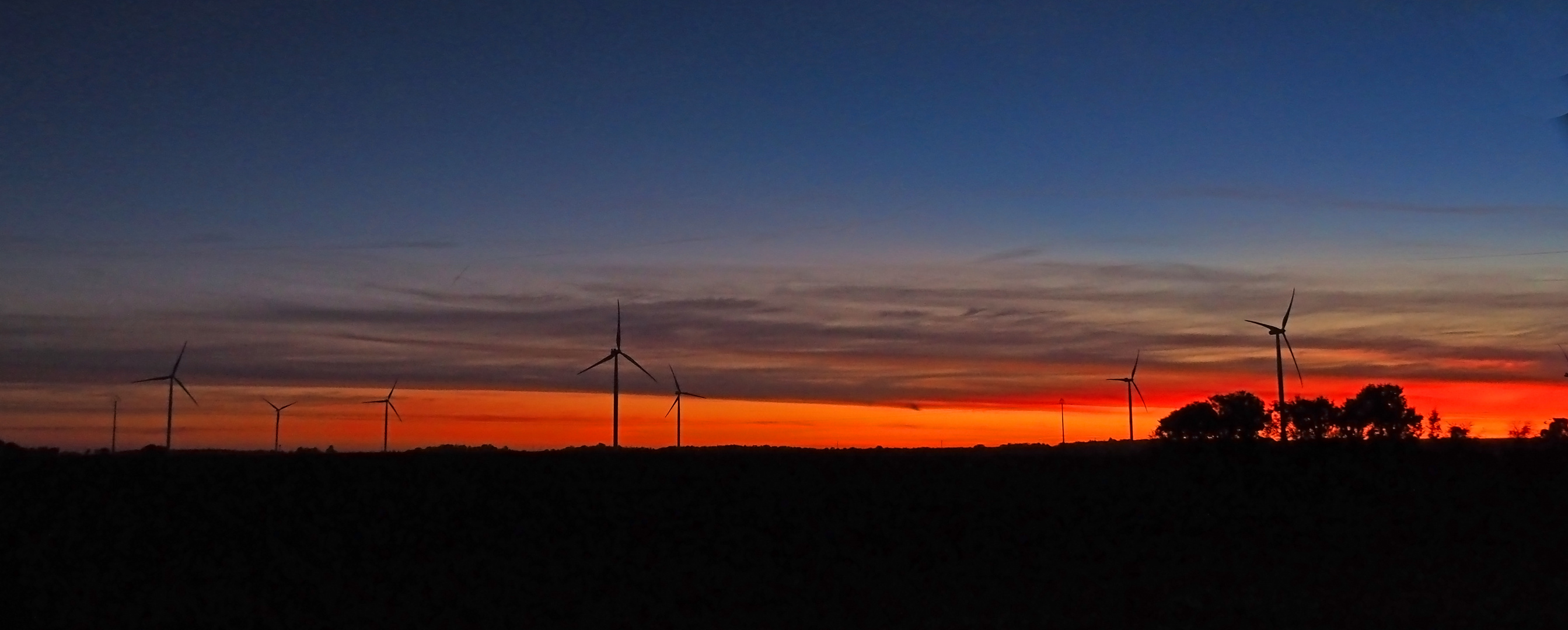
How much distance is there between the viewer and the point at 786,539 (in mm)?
40062

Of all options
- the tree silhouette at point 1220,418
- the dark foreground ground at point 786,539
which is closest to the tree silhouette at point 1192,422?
the tree silhouette at point 1220,418

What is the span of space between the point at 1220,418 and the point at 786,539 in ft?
329

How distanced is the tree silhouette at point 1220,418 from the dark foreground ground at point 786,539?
240ft

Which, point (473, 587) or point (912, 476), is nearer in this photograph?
point (473, 587)

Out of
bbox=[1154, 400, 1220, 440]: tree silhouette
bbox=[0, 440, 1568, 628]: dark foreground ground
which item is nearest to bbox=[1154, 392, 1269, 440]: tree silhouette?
bbox=[1154, 400, 1220, 440]: tree silhouette

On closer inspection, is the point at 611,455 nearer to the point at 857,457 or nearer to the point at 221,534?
the point at 857,457

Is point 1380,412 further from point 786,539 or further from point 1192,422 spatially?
point 786,539

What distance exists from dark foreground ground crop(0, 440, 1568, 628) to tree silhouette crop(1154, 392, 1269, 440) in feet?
240

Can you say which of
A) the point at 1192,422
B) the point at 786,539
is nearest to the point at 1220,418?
the point at 1192,422

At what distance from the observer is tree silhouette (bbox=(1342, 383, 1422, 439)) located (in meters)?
127

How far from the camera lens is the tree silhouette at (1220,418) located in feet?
420

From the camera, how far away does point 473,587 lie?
33188 mm

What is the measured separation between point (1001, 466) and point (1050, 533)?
8054 millimetres

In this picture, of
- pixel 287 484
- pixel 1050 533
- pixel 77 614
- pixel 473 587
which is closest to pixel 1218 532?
pixel 1050 533
